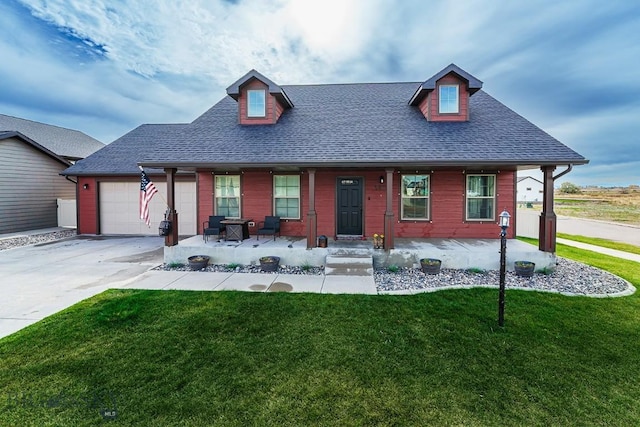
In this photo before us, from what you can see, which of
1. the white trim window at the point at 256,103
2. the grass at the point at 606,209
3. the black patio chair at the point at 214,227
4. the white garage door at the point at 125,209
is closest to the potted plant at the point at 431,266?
Answer: the black patio chair at the point at 214,227

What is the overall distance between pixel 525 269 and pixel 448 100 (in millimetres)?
5904

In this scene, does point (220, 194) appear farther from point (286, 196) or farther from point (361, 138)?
point (361, 138)

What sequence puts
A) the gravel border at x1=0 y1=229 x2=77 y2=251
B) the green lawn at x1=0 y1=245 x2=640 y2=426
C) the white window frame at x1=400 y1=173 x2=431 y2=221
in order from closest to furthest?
the green lawn at x1=0 y1=245 x2=640 y2=426 < the white window frame at x1=400 y1=173 x2=431 y2=221 < the gravel border at x1=0 y1=229 x2=77 y2=251

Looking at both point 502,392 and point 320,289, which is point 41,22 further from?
point 502,392

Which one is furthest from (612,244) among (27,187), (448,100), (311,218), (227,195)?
(27,187)

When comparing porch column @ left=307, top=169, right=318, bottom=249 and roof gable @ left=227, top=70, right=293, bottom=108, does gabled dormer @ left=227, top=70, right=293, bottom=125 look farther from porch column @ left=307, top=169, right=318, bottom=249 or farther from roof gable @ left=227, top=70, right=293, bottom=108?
porch column @ left=307, top=169, right=318, bottom=249

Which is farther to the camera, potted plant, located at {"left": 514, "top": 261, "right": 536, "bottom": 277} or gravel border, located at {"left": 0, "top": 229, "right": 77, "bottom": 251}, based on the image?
gravel border, located at {"left": 0, "top": 229, "right": 77, "bottom": 251}

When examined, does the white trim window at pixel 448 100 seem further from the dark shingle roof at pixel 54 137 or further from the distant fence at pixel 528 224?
the dark shingle roof at pixel 54 137

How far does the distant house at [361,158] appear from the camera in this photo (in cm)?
798

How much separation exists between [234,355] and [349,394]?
1525 millimetres

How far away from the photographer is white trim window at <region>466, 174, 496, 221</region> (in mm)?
9211

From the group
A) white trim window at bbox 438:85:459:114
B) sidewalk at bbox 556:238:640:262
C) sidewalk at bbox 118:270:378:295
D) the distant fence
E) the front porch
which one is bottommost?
sidewalk at bbox 118:270:378:295

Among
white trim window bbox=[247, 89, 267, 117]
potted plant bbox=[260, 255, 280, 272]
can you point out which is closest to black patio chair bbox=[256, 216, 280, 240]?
potted plant bbox=[260, 255, 280, 272]

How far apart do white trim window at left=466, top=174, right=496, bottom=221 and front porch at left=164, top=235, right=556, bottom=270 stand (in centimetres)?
113
